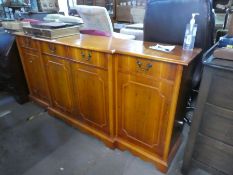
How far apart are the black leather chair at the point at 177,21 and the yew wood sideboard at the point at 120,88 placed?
0.48 ft

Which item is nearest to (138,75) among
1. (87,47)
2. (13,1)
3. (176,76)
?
(176,76)

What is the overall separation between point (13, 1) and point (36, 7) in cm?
62

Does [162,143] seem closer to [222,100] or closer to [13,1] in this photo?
[222,100]

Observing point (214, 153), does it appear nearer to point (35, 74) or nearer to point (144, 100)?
point (144, 100)

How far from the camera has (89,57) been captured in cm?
131

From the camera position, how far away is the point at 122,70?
3.95 ft

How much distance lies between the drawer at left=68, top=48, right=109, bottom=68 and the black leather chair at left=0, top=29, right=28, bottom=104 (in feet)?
3.31

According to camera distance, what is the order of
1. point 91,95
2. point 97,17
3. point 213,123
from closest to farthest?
1. point 213,123
2. point 91,95
3. point 97,17

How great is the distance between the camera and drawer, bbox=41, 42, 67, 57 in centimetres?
147

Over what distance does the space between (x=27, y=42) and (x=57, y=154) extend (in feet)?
3.81

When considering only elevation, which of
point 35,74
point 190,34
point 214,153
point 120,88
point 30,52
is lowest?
point 214,153

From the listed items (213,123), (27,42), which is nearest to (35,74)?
(27,42)

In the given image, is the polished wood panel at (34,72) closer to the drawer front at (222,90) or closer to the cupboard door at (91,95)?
the cupboard door at (91,95)

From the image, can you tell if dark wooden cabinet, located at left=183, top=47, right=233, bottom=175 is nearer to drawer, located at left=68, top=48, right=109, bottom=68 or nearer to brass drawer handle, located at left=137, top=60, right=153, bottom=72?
brass drawer handle, located at left=137, top=60, right=153, bottom=72
